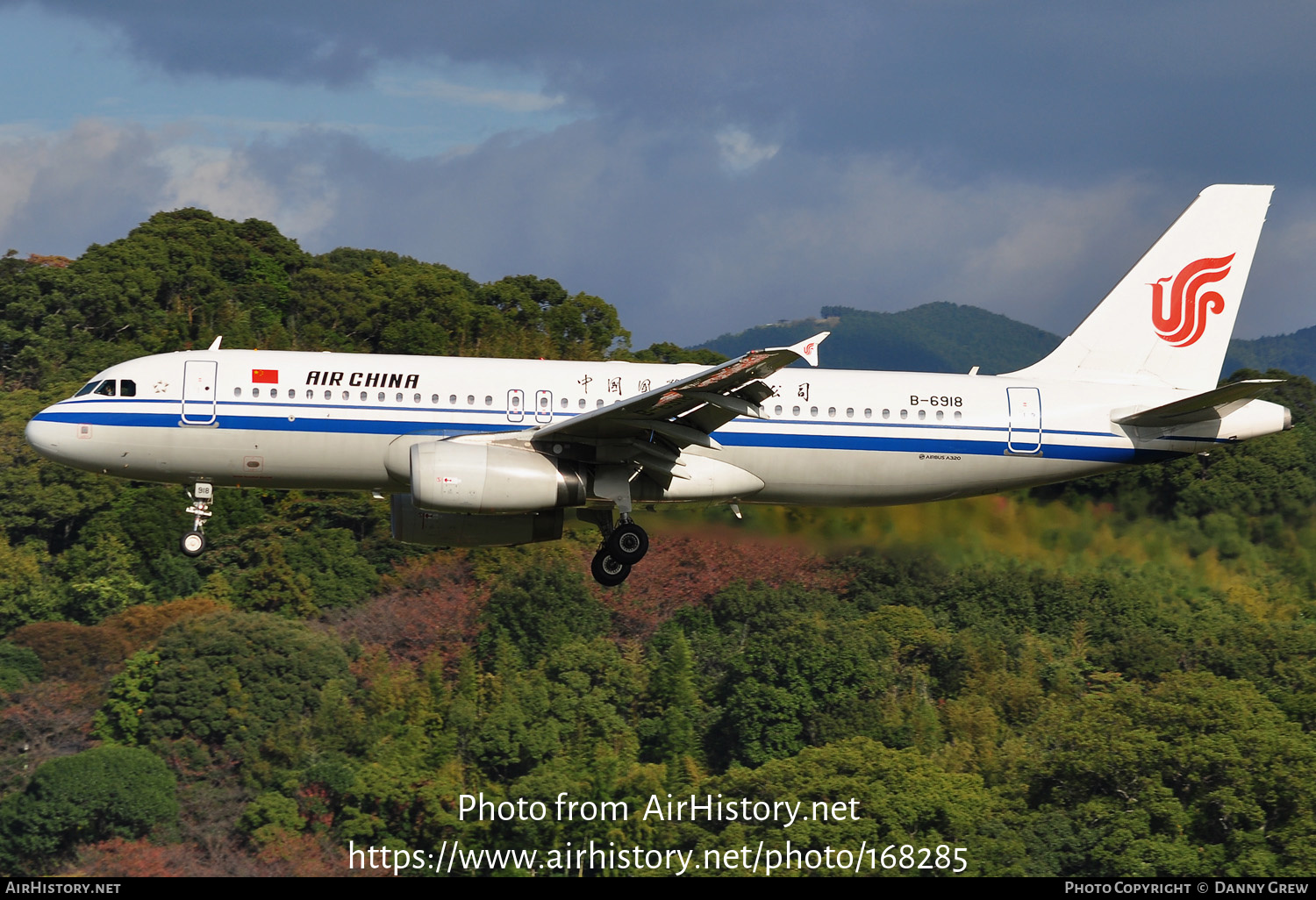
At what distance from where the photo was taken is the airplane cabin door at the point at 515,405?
24.4 m

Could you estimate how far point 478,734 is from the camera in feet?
174

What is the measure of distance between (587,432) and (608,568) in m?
2.77

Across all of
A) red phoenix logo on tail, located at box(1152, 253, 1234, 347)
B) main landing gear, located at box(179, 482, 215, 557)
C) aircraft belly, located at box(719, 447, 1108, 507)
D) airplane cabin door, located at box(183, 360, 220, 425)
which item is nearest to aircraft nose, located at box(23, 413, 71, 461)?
airplane cabin door, located at box(183, 360, 220, 425)

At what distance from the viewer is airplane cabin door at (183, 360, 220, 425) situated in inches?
945

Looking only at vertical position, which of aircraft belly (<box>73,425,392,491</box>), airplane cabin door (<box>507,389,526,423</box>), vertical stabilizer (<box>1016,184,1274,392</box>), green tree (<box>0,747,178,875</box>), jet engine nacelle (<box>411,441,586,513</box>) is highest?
vertical stabilizer (<box>1016,184,1274,392</box>)

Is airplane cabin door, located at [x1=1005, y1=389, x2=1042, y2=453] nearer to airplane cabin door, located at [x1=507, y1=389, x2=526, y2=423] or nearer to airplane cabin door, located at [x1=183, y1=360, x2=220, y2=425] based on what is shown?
airplane cabin door, located at [x1=507, y1=389, x2=526, y2=423]

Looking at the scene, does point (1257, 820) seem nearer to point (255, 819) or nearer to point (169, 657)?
point (255, 819)

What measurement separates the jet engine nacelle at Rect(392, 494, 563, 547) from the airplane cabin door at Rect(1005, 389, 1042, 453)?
838cm

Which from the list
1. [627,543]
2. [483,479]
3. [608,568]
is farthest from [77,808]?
[483,479]

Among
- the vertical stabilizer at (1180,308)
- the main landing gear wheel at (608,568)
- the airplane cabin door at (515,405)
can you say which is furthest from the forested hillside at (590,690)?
the airplane cabin door at (515,405)

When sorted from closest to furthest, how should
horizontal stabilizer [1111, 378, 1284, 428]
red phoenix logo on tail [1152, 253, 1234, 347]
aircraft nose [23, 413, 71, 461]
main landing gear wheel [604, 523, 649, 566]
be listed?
aircraft nose [23, 413, 71, 461]
horizontal stabilizer [1111, 378, 1284, 428]
main landing gear wheel [604, 523, 649, 566]
red phoenix logo on tail [1152, 253, 1234, 347]
